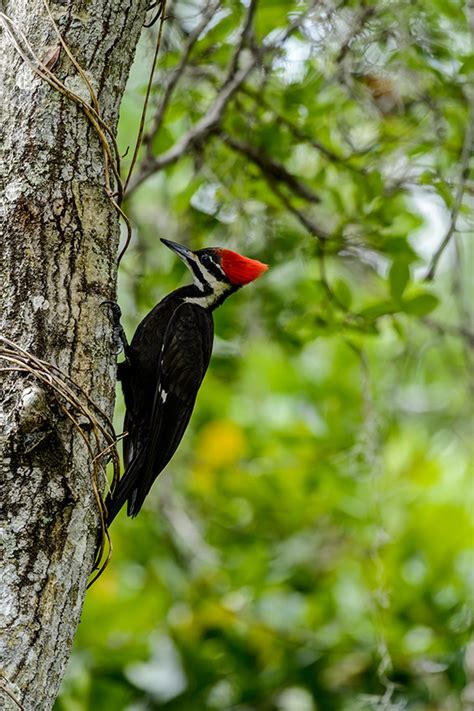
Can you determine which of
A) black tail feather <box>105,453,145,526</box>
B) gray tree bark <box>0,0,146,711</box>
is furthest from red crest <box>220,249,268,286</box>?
gray tree bark <box>0,0,146,711</box>

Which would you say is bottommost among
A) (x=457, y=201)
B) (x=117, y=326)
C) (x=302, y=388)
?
(x=117, y=326)

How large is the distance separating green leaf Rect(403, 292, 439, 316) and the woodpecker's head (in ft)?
1.69

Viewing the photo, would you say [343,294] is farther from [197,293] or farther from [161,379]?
[161,379]

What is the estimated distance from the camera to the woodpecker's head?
3254 mm

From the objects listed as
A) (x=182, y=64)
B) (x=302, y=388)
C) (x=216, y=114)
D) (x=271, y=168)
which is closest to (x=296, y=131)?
(x=271, y=168)

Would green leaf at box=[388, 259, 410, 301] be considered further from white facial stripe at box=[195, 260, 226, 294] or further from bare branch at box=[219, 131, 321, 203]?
bare branch at box=[219, 131, 321, 203]

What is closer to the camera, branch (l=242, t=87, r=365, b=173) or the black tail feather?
the black tail feather

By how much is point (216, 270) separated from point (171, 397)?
597 mm

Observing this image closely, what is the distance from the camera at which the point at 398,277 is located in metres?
3.05

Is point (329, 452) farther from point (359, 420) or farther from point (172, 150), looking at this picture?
point (172, 150)

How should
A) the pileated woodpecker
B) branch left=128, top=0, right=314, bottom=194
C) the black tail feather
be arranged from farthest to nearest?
1. branch left=128, top=0, right=314, bottom=194
2. the pileated woodpecker
3. the black tail feather

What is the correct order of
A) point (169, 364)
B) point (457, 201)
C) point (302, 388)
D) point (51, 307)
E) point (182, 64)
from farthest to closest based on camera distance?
1. point (302, 388)
2. point (182, 64)
3. point (169, 364)
4. point (457, 201)
5. point (51, 307)

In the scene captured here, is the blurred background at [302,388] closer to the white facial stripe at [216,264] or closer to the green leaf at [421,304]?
the green leaf at [421,304]

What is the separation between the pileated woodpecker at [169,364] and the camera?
2.76m
